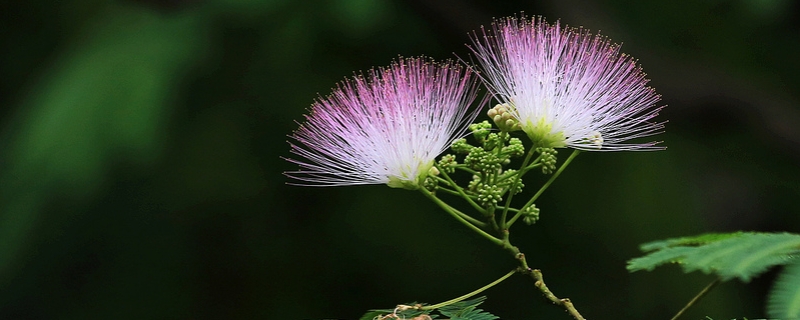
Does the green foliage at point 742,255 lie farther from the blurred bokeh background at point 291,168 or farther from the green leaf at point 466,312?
the blurred bokeh background at point 291,168

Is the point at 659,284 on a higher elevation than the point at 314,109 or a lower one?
lower

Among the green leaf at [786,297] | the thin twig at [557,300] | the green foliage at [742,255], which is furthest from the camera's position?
the thin twig at [557,300]

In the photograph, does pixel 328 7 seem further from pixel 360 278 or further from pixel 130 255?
pixel 130 255

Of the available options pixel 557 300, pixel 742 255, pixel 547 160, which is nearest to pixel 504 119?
pixel 547 160

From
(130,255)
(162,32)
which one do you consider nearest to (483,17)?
(162,32)

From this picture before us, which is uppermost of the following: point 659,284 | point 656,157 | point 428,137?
point 656,157

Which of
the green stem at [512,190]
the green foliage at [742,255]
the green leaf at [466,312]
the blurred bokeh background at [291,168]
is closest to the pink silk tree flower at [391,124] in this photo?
the green stem at [512,190]

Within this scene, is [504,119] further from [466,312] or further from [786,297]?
[786,297]
